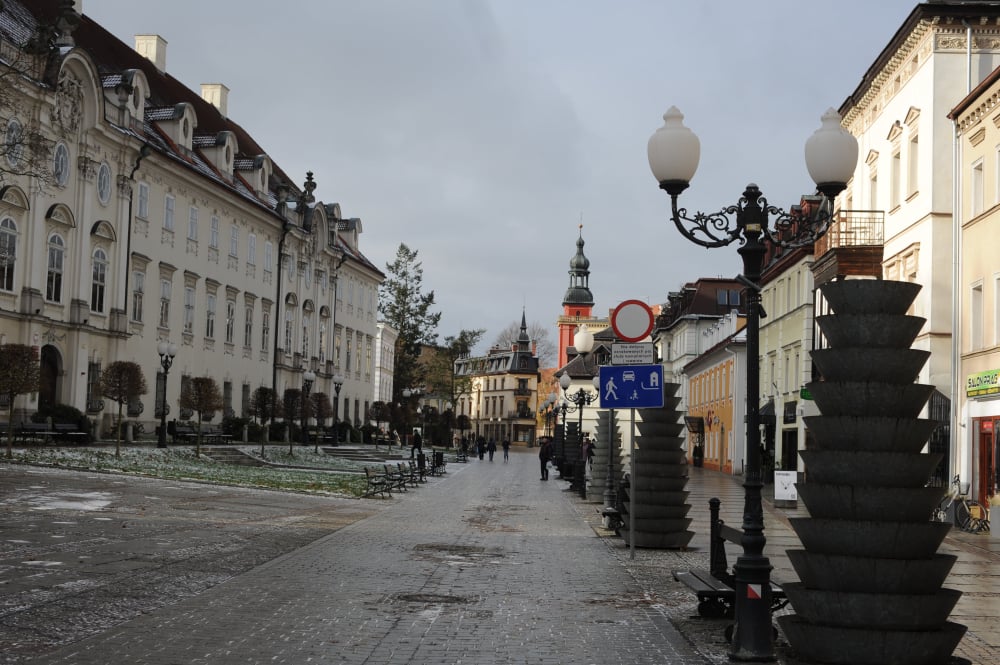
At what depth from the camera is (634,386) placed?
15.4 metres

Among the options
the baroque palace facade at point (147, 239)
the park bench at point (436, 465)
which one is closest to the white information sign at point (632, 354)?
the baroque palace facade at point (147, 239)

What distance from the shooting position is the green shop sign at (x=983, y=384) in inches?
961

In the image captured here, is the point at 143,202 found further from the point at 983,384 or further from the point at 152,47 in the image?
the point at 983,384

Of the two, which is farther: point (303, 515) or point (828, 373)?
point (303, 515)

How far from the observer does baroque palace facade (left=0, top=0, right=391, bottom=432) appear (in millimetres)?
39094

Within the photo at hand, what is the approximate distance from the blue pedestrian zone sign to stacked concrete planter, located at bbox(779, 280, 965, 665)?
280 inches

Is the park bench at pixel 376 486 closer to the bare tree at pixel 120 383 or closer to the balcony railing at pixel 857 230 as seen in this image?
the bare tree at pixel 120 383

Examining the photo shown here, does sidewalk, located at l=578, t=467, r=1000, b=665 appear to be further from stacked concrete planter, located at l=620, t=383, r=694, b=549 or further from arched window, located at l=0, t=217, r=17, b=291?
arched window, located at l=0, t=217, r=17, b=291

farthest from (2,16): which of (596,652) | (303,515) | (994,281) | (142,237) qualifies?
(596,652)

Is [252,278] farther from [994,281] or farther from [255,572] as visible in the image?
[255,572]

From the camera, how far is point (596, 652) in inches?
339

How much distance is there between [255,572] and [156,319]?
39269 mm

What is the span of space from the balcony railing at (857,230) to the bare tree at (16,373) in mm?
22169

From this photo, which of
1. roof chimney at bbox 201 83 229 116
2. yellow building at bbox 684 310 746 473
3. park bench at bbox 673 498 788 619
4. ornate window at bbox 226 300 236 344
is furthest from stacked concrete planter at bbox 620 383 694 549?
roof chimney at bbox 201 83 229 116
